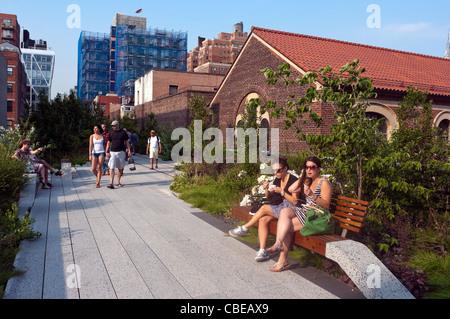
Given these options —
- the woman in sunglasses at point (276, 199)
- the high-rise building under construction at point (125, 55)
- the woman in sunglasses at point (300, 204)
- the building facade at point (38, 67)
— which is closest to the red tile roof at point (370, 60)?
the woman in sunglasses at point (276, 199)

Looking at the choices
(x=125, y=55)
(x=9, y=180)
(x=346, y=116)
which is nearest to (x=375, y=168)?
(x=346, y=116)

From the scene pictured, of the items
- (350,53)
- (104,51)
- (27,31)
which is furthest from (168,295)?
(27,31)

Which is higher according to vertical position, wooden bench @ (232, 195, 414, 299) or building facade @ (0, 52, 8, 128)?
building facade @ (0, 52, 8, 128)

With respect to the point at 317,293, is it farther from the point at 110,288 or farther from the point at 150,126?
the point at 150,126

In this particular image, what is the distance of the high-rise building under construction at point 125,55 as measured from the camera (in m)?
74.2

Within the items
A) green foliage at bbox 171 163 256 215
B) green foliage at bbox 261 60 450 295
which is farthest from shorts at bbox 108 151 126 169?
green foliage at bbox 261 60 450 295

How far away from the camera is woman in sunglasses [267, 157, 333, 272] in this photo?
4.80m

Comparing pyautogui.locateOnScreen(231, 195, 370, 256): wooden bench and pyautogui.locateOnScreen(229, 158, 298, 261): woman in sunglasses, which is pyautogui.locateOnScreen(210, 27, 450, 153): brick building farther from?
pyautogui.locateOnScreen(231, 195, 370, 256): wooden bench

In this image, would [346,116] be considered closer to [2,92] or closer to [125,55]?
[2,92]

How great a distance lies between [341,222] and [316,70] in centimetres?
1251

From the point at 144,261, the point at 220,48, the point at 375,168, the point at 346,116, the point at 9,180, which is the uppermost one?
the point at 220,48

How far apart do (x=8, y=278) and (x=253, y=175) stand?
6439mm

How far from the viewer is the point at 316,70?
645 inches

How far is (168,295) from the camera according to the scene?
12.9 ft
